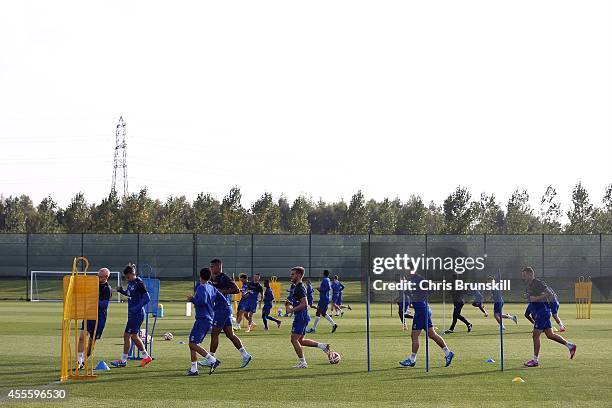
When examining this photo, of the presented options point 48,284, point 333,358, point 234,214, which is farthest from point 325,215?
point 333,358

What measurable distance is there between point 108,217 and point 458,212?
29422 millimetres

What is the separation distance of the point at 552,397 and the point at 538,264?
48.9 metres

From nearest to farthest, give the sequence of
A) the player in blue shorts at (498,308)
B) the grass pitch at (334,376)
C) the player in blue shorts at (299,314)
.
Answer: the grass pitch at (334,376) < the player in blue shorts at (299,314) < the player in blue shorts at (498,308)

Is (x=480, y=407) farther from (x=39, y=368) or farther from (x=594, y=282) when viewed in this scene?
(x=594, y=282)

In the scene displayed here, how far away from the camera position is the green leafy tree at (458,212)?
79.1 meters

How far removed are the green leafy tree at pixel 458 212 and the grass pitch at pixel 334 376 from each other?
1927 inches

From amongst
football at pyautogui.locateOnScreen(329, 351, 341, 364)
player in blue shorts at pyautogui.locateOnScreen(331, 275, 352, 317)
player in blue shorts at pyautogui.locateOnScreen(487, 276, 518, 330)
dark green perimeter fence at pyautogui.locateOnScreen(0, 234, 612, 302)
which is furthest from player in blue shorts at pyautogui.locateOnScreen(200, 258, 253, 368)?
dark green perimeter fence at pyautogui.locateOnScreen(0, 234, 612, 302)

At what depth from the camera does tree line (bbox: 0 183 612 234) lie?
8269cm

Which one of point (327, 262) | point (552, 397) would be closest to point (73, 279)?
point (552, 397)

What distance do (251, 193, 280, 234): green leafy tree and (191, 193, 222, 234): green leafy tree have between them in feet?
11.6

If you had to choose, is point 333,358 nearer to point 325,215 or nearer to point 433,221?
point 433,221

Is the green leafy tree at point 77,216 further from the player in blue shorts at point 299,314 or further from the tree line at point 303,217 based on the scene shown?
the player in blue shorts at point 299,314

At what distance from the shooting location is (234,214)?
8869cm

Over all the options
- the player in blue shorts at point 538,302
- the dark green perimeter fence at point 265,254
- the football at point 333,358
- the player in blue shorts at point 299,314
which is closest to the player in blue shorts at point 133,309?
the player in blue shorts at point 299,314
